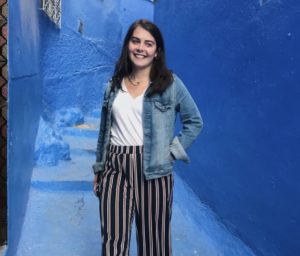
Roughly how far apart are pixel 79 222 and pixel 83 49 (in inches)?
180

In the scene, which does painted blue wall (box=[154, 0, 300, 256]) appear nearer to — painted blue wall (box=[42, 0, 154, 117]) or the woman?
the woman

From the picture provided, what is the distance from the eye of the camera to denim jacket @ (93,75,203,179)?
2062 millimetres

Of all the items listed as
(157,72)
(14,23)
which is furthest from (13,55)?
(157,72)

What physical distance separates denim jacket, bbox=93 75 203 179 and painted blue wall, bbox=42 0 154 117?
425 cm

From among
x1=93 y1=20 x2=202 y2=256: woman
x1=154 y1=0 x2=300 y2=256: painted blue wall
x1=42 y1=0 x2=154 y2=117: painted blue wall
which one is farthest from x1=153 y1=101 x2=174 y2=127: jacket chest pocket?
x1=42 y1=0 x2=154 y2=117: painted blue wall

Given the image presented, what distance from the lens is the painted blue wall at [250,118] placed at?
7.38 ft

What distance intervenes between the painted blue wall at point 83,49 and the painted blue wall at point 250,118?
3.21m

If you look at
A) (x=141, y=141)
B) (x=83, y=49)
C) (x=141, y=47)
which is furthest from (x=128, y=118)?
(x=83, y=49)

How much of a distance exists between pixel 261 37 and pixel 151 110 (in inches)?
41.1

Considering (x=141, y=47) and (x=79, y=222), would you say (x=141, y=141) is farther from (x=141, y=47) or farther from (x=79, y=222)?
(x=79, y=222)

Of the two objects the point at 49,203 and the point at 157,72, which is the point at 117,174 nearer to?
the point at 157,72

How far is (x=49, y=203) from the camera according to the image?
387 centimetres

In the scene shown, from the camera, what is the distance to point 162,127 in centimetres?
209

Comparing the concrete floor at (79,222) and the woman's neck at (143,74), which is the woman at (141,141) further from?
the concrete floor at (79,222)
